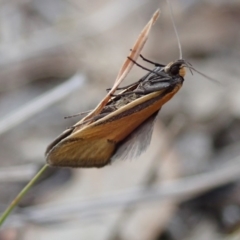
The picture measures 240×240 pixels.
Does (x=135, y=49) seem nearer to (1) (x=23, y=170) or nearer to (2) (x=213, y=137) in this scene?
(1) (x=23, y=170)

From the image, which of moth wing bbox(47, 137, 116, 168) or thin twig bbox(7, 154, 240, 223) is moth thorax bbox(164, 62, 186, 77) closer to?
moth wing bbox(47, 137, 116, 168)

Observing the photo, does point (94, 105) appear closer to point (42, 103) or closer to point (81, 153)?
point (42, 103)

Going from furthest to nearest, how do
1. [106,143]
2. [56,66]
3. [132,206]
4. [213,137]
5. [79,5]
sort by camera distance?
1. [79,5]
2. [56,66]
3. [213,137]
4. [132,206]
5. [106,143]

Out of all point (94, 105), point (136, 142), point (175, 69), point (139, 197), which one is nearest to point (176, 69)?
point (175, 69)

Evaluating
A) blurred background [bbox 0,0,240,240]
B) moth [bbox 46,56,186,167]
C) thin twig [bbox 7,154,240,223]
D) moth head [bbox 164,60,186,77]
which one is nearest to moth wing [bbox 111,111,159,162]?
moth [bbox 46,56,186,167]

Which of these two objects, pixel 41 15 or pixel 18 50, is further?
pixel 41 15

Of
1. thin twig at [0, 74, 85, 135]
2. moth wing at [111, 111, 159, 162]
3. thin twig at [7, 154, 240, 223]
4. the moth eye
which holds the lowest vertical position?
thin twig at [7, 154, 240, 223]

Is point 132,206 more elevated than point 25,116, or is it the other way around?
point 25,116

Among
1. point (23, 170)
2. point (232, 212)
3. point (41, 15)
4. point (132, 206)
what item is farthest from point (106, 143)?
point (41, 15)
